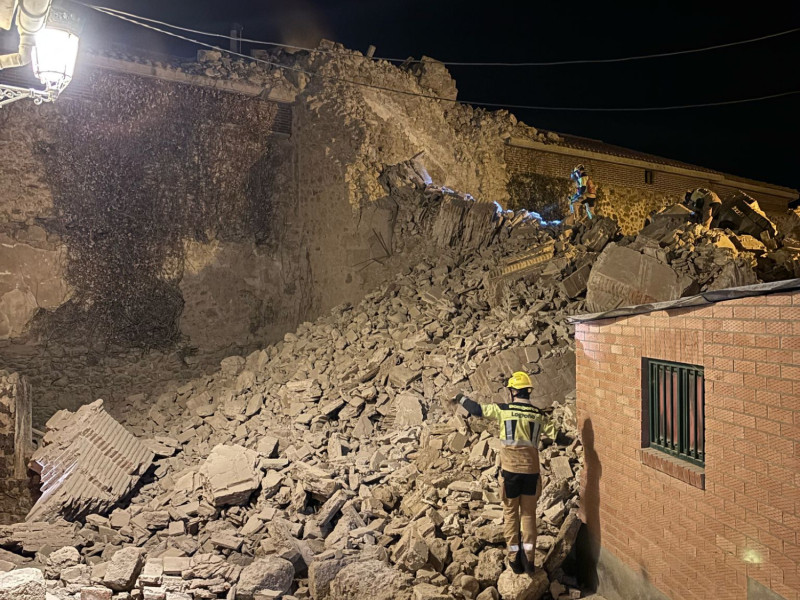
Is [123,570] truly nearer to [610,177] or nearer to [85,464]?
[85,464]

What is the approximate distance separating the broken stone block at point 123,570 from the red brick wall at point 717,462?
170 inches

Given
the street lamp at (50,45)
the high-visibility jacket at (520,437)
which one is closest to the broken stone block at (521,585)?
the high-visibility jacket at (520,437)

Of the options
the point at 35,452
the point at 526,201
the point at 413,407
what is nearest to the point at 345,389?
the point at 413,407

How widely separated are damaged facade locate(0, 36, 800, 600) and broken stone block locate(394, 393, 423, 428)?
45 mm

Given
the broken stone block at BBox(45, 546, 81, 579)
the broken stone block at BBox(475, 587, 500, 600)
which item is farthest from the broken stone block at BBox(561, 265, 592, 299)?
the broken stone block at BBox(45, 546, 81, 579)

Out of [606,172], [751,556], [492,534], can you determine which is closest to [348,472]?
[492,534]

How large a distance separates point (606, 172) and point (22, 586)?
61.8 ft

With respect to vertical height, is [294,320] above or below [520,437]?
above

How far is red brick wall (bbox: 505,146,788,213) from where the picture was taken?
17.1 meters

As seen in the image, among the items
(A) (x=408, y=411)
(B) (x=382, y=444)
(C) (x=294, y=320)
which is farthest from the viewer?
(C) (x=294, y=320)

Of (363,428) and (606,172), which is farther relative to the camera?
(606,172)

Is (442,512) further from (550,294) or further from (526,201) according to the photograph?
(526,201)

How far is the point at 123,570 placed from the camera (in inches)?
227

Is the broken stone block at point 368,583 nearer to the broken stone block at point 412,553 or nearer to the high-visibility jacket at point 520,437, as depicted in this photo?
the broken stone block at point 412,553
